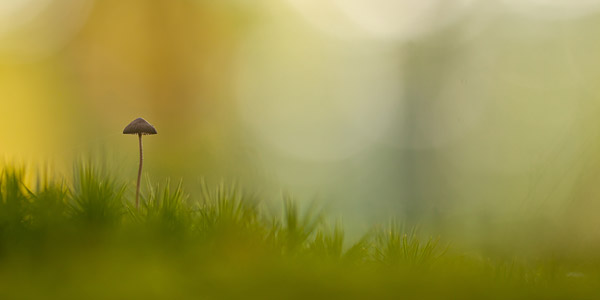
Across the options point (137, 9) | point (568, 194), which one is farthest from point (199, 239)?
point (137, 9)

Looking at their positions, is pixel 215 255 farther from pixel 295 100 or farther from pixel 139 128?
pixel 295 100

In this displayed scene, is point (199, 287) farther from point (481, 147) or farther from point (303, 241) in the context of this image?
point (481, 147)

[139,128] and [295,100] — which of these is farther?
[295,100]

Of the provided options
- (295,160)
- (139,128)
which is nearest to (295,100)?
(295,160)

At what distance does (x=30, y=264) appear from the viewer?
3.36 feet

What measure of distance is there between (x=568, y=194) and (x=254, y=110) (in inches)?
213

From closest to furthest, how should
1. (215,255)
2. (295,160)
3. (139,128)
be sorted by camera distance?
1. (215,255)
2. (139,128)
3. (295,160)

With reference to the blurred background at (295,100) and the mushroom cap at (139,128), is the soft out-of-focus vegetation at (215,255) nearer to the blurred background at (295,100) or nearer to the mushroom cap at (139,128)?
the mushroom cap at (139,128)

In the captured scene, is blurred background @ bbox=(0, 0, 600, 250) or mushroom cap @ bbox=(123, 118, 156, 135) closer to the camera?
mushroom cap @ bbox=(123, 118, 156, 135)

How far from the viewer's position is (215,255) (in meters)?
1.08

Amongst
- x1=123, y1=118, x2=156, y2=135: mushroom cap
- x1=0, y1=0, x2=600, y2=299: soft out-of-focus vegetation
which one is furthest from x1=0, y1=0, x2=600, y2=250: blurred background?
x1=123, y1=118, x2=156, y2=135: mushroom cap

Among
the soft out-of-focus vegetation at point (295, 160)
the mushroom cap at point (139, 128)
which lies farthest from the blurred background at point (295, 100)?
the mushroom cap at point (139, 128)

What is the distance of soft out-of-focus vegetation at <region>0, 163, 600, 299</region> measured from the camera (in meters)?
0.93

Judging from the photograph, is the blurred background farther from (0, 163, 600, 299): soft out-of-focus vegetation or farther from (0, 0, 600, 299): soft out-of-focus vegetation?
(0, 163, 600, 299): soft out-of-focus vegetation
